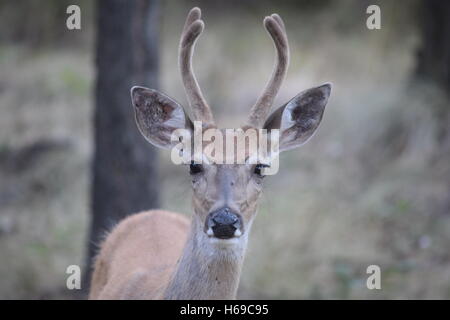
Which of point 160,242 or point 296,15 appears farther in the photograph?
point 296,15

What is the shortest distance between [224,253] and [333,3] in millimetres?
9414

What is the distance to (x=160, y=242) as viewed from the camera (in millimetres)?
6020

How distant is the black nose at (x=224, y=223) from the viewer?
439cm

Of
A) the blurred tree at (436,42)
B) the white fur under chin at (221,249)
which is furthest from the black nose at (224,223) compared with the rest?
the blurred tree at (436,42)

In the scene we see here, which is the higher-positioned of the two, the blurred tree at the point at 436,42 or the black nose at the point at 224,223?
the blurred tree at the point at 436,42

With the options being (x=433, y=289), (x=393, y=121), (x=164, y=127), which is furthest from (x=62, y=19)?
(x=164, y=127)

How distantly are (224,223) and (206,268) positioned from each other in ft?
1.45

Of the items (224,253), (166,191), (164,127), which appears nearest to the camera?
(224,253)

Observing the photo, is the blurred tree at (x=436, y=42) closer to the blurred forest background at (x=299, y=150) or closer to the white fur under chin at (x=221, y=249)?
the blurred forest background at (x=299, y=150)

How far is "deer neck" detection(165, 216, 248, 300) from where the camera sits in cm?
467

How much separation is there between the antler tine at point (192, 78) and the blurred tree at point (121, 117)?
8.03ft

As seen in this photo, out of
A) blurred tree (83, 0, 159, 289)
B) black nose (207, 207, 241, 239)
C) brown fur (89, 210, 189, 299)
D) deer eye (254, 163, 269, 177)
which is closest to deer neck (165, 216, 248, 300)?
black nose (207, 207, 241, 239)

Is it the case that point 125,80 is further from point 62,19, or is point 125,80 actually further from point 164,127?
point 62,19

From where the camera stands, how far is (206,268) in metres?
4.72
